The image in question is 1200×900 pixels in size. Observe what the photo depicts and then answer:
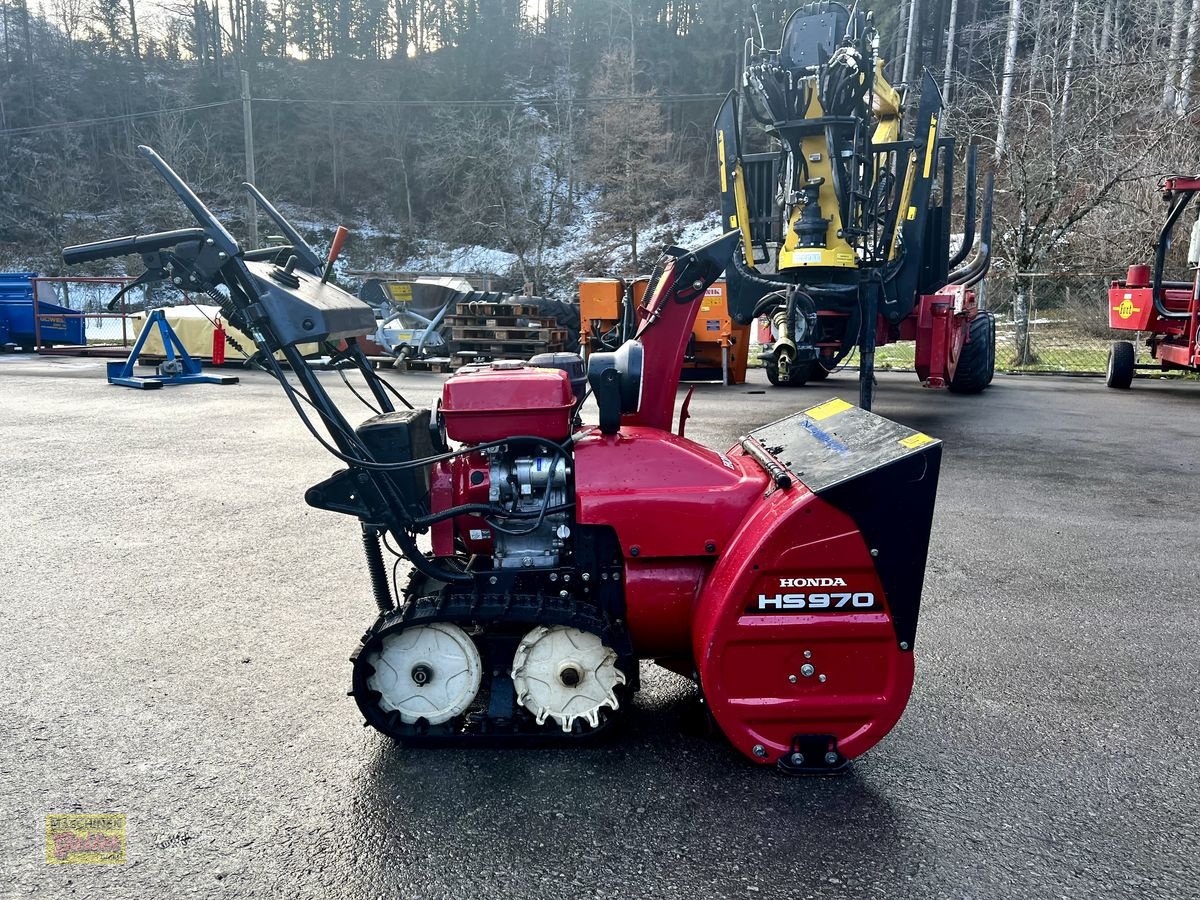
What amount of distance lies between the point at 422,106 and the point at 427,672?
50901mm

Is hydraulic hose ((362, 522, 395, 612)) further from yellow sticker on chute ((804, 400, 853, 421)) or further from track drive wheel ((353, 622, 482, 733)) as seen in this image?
yellow sticker on chute ((804, 400, 853, 421))

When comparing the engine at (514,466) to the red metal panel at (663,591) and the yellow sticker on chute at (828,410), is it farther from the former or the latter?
the yellow sticker on chute at (828,410)

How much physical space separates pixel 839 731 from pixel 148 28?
63571 mm

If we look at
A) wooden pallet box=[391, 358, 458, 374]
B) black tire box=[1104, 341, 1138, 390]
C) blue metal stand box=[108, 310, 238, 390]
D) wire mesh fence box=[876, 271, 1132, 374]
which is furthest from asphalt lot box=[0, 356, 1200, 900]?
wire mesh fence box=[876, 271, 1132, 374]

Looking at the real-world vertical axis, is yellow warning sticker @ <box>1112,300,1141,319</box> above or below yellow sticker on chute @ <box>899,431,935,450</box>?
above

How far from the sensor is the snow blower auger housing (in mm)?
2797

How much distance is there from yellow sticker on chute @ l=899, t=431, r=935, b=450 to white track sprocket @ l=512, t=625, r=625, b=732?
1.17 m

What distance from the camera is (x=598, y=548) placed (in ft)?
10.4

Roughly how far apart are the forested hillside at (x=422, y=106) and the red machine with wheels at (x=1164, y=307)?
13997 mm

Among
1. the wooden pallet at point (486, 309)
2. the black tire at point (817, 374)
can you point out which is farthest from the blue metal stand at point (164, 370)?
the black tire at point (817, 374)

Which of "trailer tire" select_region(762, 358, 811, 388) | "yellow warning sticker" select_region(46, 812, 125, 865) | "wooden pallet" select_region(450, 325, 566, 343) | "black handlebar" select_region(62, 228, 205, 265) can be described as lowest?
"yellow warning sticker" select_region(46, 812, 125, 865)

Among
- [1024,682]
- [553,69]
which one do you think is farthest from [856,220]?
[553,69]

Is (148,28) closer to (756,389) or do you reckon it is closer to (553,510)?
(756,389)

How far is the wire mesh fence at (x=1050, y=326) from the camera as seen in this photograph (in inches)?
677
